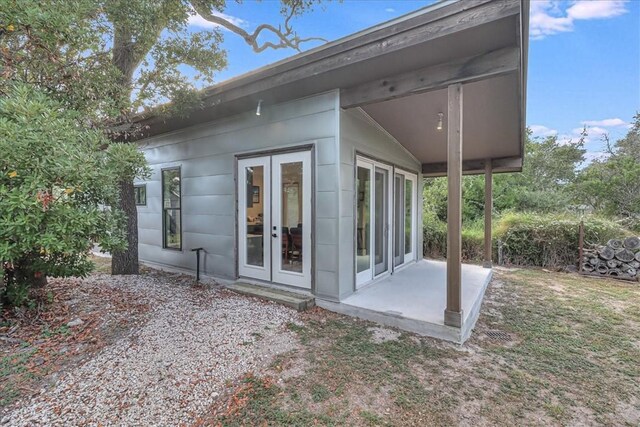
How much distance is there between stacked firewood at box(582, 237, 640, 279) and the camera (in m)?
6.24

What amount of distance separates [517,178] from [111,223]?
1517cm

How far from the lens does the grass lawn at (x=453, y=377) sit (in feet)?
6.81

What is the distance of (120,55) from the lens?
15.8ft

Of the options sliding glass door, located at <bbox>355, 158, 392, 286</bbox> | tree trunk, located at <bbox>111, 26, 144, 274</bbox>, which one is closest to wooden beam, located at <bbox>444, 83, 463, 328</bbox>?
sliding glass door, located at <bbox>355, 158, 392, 286</bbox>

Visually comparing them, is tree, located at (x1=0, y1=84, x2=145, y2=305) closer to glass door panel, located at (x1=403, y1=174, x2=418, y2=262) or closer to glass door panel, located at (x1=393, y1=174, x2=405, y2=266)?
glass door panel, located at (x1=393, y1=174, x2=405, y2=266)

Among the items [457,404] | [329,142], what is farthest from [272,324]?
[329,142]

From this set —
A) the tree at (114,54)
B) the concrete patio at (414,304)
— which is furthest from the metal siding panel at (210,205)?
the concrete patio at (414,304)

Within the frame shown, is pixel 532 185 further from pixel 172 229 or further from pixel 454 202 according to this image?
pixel 172 229

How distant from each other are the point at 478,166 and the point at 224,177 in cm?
584

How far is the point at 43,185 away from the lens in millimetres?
2451

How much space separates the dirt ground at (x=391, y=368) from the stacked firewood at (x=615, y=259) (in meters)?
3.01

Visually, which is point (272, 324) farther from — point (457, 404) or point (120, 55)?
point (120, 55)

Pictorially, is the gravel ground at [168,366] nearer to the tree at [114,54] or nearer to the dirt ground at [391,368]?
the dirt ground at [391,368]

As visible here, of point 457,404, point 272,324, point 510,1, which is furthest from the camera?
point 272,324
